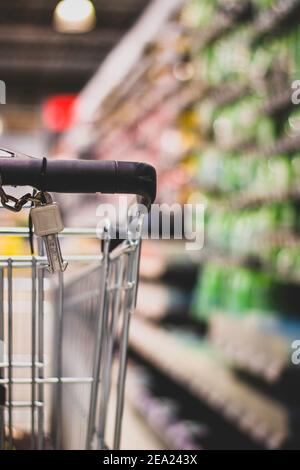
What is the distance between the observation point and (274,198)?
3.35m

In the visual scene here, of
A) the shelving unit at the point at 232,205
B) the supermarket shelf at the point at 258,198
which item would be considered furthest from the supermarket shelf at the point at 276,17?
the supermarket shelf at the point at 258,198

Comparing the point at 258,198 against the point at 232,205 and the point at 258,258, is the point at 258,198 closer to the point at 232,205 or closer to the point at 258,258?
the point at 258,258

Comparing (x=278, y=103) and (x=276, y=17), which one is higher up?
(x=276, y=17)

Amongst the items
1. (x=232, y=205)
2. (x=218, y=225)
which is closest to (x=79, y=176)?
(x=232, y=205)

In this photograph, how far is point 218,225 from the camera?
411cm

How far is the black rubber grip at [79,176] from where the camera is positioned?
990mm

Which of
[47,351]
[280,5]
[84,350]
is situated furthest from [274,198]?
[84,350]

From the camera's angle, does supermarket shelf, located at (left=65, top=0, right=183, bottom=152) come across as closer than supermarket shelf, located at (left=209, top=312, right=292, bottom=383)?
No

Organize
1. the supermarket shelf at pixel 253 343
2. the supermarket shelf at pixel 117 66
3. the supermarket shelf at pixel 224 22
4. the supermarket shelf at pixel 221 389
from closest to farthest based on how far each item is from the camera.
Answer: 1. the supermarket shelf at pixel 253 343
2. the supermarket shelf at pixel 221 389
3. the supermarket shelf at pixel 224 22
4. the supermarket shelf at pixel 117 66

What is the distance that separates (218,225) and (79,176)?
313 cm

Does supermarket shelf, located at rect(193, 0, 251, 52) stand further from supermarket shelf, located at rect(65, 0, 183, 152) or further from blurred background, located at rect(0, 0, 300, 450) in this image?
supermarket shelf, located at rect(65, 0, 183, 152)

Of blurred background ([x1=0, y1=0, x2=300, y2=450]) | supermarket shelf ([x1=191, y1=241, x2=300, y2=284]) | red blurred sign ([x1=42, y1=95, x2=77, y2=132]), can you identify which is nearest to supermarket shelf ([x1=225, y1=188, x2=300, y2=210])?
blurred background ([x1=0, y1=0, x2=300, y2=450])

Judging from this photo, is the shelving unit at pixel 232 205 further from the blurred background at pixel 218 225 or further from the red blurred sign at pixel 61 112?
the red blurred sign at pixel 61 112

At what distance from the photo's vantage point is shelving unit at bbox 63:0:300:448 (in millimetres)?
3150
